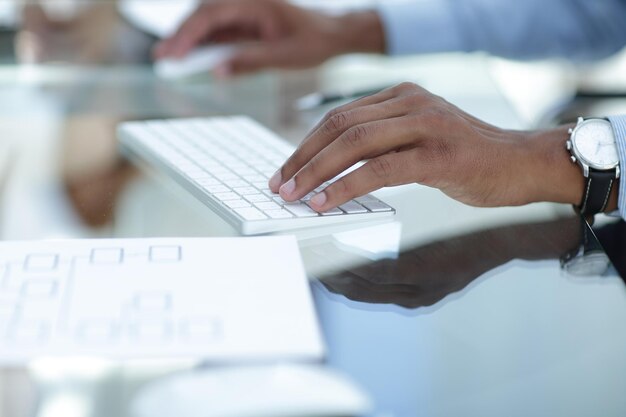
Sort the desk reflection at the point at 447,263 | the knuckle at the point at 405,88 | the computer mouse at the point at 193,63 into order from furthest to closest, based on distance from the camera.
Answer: the computer mouse at the point at 193,63, the knuckle at the point at 405,88, the desk reflection at the point at 447,263

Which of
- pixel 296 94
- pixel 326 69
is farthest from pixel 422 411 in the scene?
pixel 326 69

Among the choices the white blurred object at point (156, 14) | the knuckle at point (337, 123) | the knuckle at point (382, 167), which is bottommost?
the white blurred object at point (156, 14)

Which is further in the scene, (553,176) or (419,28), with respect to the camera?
(419,28)

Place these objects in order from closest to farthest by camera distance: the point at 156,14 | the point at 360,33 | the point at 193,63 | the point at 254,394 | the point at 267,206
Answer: the point at 254,394 → the point at 267,206 → the point at 193,63 → the point at 360,33 → the point at 156,14

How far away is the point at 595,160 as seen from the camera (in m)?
0.81

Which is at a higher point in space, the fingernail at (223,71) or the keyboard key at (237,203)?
the keyboard key at (237,203)

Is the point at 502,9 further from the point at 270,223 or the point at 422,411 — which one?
the point at 422,411

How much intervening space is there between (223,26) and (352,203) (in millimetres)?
646

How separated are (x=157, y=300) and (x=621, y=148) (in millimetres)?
462

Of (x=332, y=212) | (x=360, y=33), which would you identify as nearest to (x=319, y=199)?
(x=332, y=212)

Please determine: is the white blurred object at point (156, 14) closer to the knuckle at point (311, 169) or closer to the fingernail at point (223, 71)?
the fingernail at point (223, 71)

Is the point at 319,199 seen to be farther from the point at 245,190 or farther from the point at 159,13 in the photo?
the point at 159,13

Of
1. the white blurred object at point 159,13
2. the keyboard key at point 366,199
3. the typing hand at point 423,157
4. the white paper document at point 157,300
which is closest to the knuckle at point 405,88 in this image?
the typing hand at point 423,157

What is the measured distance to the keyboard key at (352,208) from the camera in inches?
28.5
